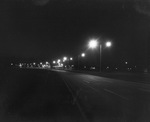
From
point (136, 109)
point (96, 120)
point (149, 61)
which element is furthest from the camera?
point (149, 61)

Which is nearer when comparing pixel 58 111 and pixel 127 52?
pixel 58 111

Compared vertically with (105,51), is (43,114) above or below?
below

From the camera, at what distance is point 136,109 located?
10.4 meters

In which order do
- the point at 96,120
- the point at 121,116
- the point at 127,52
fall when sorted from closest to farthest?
the point at 96,120 → the point at 121,116 → the point at 127,52

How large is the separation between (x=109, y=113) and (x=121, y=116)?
0.71 metres

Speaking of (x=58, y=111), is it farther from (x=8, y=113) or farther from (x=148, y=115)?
(x=148, y=115)

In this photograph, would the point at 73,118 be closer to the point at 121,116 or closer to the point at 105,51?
the point at 121,116

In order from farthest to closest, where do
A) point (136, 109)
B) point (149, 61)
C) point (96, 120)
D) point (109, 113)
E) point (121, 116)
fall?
1. point (149, 61)
2. point (136, 109)
3. point (109, 113)
4. point (121, 116)
5. point (96, 120)

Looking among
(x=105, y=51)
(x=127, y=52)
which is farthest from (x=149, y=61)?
(x=105, y=51)

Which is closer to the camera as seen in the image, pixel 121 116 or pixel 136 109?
pixel 121 116

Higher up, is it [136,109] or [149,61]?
[149,61]

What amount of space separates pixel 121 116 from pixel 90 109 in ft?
6.09

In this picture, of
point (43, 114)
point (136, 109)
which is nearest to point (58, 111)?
point (43, 114)

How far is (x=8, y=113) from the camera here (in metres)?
9.41
